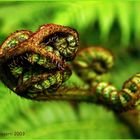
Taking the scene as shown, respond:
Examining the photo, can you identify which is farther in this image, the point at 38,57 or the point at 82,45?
the point at 82,45

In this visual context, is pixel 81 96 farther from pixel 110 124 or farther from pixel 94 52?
pixel 110 124

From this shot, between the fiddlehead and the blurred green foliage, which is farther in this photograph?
the blurred green foliage

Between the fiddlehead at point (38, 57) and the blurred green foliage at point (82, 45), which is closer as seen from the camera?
the fiddlehead at point (38, 57)

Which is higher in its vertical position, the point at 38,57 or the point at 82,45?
the point at 38,57
